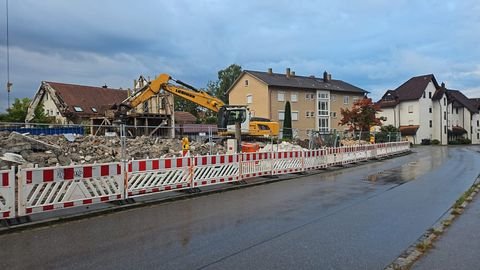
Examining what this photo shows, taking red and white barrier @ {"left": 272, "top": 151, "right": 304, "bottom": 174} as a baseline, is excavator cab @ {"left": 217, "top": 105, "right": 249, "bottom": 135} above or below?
above

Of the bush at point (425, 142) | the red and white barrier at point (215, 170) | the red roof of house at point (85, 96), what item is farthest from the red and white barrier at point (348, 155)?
the bush at point (425, 142)

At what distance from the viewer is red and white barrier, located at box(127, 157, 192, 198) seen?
1127 centimetres

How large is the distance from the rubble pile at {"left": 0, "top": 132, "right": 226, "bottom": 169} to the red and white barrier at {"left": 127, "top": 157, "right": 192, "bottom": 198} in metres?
5.51

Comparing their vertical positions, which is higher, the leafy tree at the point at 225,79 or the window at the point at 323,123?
the leafy tree at the point at 225,79

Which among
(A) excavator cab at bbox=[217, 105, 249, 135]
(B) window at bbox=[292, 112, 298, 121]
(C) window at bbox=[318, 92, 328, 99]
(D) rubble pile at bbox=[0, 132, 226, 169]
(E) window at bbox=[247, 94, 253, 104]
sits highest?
(C) window at bbox=[318, 92, 328, 99]

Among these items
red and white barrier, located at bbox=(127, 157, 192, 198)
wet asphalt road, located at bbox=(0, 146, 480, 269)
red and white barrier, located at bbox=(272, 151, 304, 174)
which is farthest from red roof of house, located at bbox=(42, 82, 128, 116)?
wet asphalt road, located at bbox=(0, 146, 480, 269)

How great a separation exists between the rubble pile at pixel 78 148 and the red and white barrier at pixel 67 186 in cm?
709

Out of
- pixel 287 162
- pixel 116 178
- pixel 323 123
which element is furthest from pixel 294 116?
pixel 116 178

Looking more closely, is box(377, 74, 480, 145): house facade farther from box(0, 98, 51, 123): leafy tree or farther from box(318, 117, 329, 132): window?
box(0, 98, 51, 123): leafy tree

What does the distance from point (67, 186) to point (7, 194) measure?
4.44 feet

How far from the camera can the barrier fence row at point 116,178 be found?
8680mm

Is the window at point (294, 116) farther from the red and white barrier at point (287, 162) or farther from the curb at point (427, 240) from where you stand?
the curb at point (427, 240)

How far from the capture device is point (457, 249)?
6.55 metres

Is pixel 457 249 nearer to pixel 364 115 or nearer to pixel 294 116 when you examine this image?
pixel 364 115
